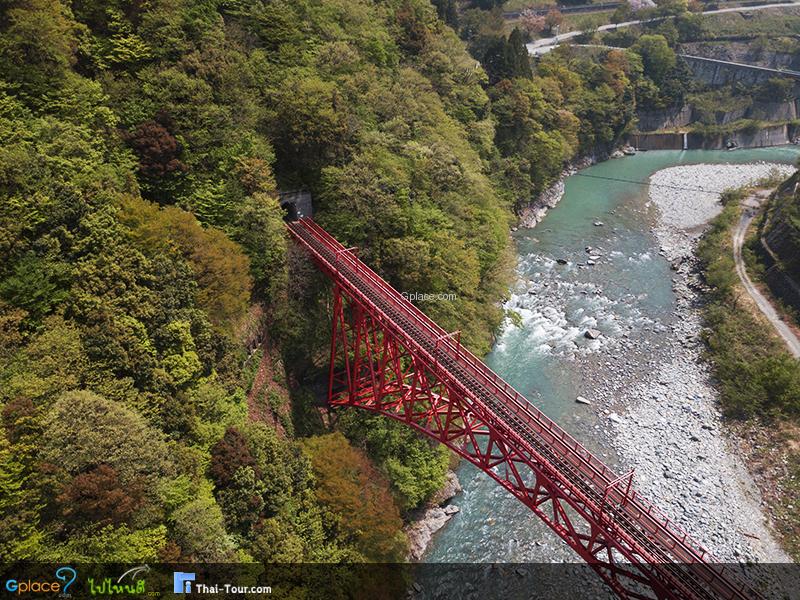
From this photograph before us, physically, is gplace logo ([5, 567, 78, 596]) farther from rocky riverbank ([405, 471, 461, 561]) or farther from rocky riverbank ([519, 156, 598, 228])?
rocky riverbank ([519, 156, 598, 228])

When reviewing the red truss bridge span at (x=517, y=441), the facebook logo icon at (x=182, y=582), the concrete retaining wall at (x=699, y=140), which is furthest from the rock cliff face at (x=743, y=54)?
the facebook logo icon at (x=182, y=582)

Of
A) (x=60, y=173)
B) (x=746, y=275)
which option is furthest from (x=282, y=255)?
(x=746, y=275)

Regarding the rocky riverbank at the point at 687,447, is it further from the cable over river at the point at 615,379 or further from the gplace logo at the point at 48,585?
the gplace logo at the point at 48,585

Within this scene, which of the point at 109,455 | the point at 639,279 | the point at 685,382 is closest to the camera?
the point at 109,455

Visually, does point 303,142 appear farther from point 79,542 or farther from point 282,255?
point 79,542

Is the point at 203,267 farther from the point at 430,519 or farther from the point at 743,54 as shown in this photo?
the point at 743,54

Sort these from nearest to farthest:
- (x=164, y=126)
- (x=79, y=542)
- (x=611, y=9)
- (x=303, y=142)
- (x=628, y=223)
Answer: (x=79, y=542) < (x=164, y=126) < (x=303, y=142) < (x=628, y=223) < (x=611, y=9)

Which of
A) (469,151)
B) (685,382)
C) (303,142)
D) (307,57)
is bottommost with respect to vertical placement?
(685,382)

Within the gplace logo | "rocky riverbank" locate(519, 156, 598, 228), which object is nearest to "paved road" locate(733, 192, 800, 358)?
"rocky riverbank" locate(519, 156, 598, 228)
